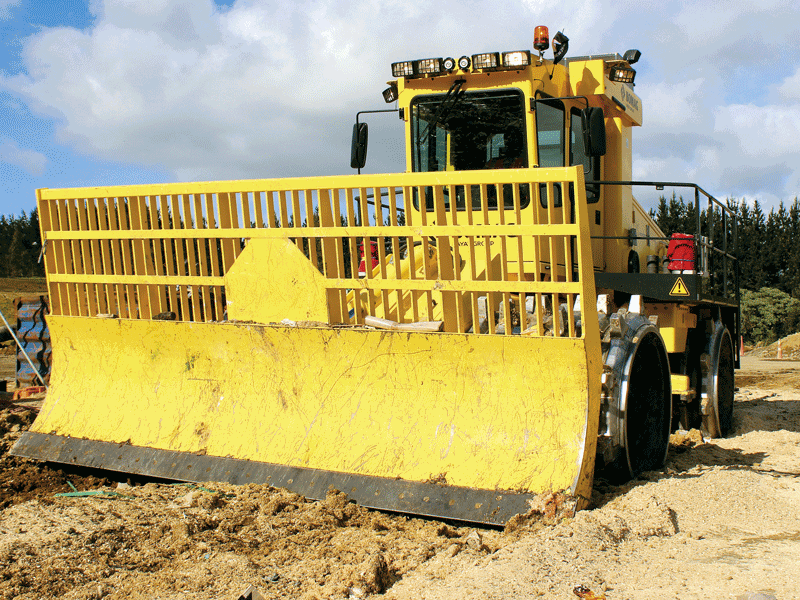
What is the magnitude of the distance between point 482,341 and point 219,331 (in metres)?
1.78

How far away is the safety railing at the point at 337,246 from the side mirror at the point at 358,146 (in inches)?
57.0

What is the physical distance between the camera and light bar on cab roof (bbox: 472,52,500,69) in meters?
6.03

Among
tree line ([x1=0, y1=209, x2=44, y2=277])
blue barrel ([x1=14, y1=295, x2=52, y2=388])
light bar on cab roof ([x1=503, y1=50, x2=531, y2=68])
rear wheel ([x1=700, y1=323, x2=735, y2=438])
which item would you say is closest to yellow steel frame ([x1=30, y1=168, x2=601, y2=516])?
light bar on cab roof ([x1=503, y1=50, x2=531, y2=68])

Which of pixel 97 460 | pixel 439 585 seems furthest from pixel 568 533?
pixel 97 460

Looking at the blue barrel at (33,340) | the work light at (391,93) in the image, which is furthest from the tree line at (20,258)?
the work light at (391,93)

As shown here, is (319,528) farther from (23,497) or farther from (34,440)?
(34,440)

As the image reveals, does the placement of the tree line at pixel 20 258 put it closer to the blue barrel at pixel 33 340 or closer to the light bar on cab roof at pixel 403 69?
the blue barrel at pixel 33 340

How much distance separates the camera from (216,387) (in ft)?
15.9

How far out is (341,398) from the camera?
4473 millimetres

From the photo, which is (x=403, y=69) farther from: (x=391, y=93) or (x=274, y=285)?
(x=274, y=285)

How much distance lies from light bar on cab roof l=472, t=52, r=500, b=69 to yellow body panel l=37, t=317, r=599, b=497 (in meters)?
2.85

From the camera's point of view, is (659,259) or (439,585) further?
(659,259)

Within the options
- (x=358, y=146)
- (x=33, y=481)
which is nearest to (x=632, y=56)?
(x=358, y=146)

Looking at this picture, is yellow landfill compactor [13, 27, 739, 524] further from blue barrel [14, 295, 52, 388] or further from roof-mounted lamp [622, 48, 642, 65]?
blue barrel [14, 295, 52, 388]
